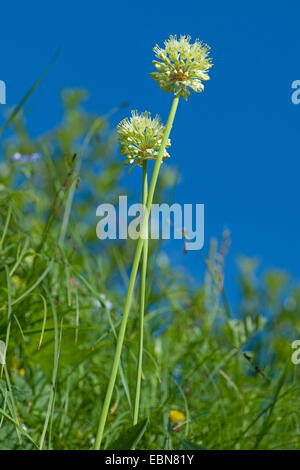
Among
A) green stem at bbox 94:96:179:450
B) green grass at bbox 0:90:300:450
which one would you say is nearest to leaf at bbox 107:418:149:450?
green stem at bbox 94:96:179:450

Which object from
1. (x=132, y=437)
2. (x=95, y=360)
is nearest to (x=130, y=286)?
(x=132, y=437)

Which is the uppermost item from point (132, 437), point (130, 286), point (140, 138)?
point (140, 138)

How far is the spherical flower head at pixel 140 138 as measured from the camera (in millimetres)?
728

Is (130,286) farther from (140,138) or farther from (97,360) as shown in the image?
(97,360)

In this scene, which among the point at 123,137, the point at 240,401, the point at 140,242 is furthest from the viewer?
the point at 240,401

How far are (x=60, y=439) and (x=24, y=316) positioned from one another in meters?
0.27

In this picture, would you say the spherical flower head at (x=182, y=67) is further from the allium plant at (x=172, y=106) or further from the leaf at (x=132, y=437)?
the leaf at (x=132, y=437)

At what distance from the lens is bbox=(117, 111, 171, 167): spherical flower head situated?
0.73 metres

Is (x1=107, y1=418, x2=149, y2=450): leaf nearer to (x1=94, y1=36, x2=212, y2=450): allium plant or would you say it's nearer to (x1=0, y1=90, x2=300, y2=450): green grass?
(x1=94, y1=36, x2=212, y2=450): allium plant

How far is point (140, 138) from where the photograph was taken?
0.73 m

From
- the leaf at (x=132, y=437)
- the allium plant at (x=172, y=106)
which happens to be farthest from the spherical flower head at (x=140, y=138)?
the leaf at (x=132, y=437)
